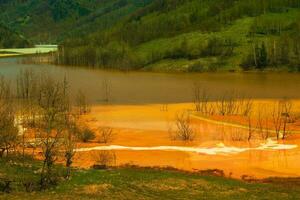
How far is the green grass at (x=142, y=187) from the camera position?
24.8 meters

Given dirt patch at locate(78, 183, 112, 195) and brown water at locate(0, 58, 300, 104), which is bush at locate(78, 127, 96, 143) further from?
brown water at locate(0, 58, 300, 104)

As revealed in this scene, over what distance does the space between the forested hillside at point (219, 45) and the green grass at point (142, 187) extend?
11185 centimetres

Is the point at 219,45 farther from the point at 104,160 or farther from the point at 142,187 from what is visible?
the point at 142,187

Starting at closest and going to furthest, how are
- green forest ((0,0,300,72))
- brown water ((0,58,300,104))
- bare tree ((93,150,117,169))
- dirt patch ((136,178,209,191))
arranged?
dirt patch ((136,178,209,191)) < bare tree ((93,150,117,169)) < brown water ((0,58,300,104)) < green forest ((0,0,300,72))

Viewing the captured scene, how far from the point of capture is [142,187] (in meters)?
26.9

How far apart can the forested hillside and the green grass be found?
112 m

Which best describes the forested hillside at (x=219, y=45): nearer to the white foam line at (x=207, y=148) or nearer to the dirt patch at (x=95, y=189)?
the white foam line at (x=207, y=148)

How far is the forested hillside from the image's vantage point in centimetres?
14500

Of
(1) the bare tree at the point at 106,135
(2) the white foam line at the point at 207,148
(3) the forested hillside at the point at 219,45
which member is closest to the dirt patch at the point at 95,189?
(2) the white foam line at the point at 207,148

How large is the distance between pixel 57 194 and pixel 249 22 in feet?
523

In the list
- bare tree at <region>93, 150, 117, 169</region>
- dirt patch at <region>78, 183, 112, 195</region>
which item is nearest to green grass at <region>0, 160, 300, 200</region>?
dirt patch at <region>78, 183, 112, 195</region>

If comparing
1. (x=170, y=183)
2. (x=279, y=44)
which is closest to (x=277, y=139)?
(x=170, y=183)

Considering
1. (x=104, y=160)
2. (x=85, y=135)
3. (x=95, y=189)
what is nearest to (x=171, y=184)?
(x=95, y=189)

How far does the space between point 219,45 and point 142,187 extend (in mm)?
135550
